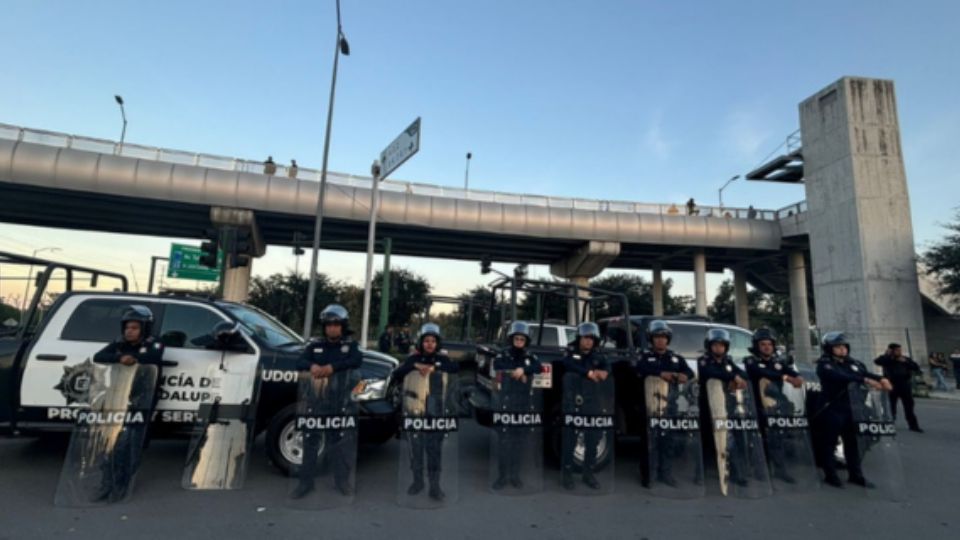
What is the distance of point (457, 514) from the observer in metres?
4.50

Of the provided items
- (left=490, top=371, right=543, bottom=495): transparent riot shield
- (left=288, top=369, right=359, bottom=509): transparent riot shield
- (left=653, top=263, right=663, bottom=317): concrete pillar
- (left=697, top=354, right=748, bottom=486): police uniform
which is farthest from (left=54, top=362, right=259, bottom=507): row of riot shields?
(left=653, top=263, right=663, bottom=317): concrete pillar

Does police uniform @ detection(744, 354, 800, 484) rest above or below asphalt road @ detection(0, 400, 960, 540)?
above

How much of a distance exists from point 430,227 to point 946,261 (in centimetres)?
2551

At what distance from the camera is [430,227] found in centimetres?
2659

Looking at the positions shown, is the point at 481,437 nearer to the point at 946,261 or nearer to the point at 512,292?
the point at 512,292

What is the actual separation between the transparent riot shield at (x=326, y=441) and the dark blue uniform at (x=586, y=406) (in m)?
2.32

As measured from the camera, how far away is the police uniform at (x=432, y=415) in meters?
4.84

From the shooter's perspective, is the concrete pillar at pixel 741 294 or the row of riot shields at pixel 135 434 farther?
the concrete pillar at pixel 741 294

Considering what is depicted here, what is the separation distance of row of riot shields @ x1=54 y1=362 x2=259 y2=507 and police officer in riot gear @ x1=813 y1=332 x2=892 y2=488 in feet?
22.0

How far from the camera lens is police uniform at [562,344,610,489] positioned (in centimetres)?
533

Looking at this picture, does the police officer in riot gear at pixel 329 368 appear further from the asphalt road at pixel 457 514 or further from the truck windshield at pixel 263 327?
the truck windshield at pixel 263 327

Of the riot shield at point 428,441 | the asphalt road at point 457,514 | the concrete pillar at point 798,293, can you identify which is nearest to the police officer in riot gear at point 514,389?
the asphalt road at point 457,514

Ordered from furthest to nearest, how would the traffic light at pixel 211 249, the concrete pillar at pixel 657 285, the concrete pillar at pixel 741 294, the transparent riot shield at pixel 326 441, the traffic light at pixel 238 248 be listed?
the concrete pillar at pixel 657 285, the concrete pillar at pixel 741 294, the traffic light at pixel 211 249, the traffic light at pixel 238 248, the transparent riot shield at pixel 326 441

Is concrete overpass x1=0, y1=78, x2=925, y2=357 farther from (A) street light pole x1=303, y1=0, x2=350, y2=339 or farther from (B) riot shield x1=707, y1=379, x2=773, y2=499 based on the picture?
(B) riot shield x1=707, y1=379, x2=773, y2=499
